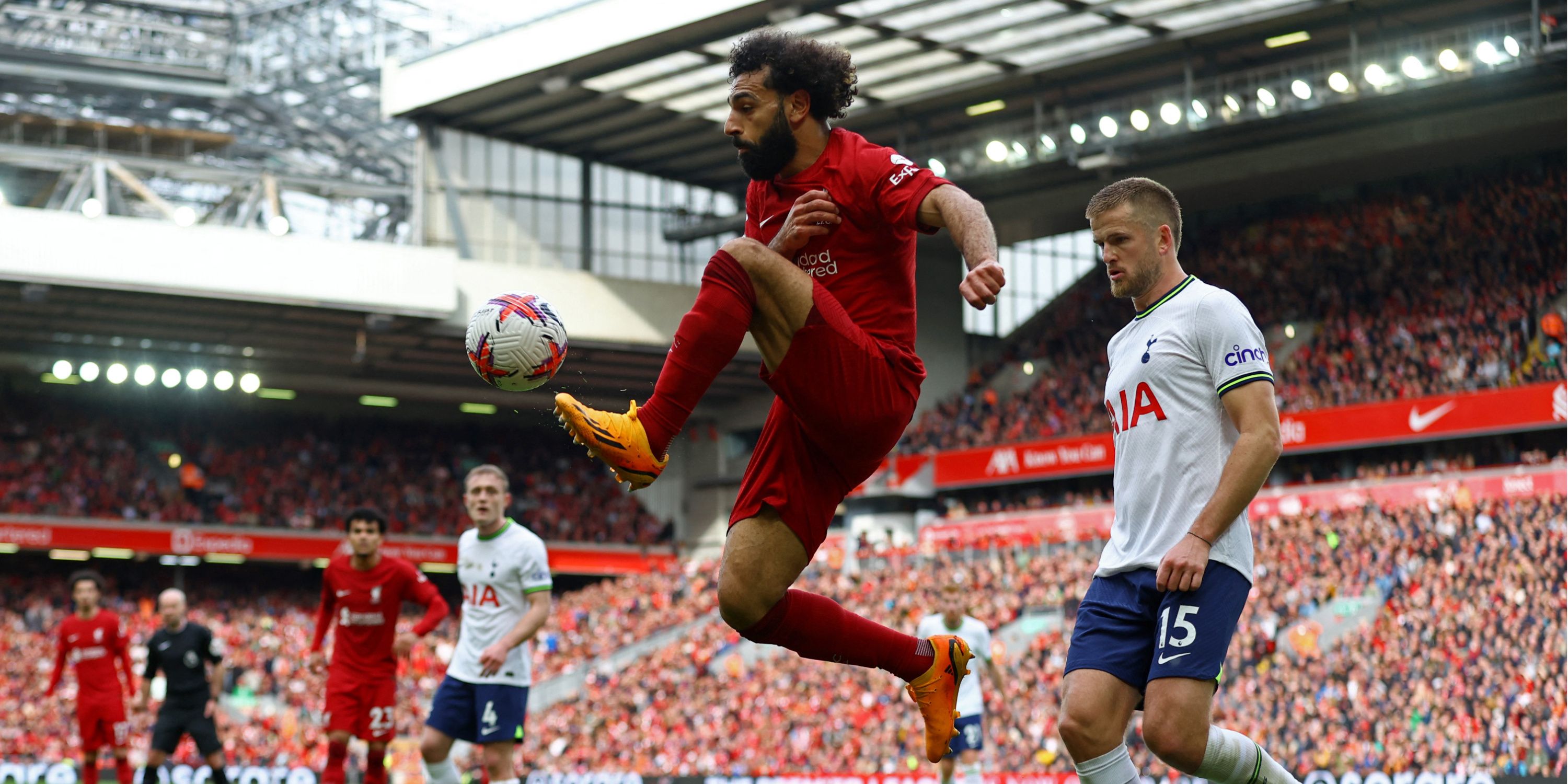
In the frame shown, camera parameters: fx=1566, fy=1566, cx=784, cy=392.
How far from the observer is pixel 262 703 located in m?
29.3

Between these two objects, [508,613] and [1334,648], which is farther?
[1334,648]

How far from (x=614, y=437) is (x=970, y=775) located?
8.90m

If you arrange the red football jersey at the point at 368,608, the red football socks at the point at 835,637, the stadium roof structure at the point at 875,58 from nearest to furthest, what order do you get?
the red football socks at the point at 835,637 → the red football jersey at the point at 368,608 → the stadium roof structure at the point at 875,58

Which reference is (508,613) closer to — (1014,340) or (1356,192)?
(1356,192)

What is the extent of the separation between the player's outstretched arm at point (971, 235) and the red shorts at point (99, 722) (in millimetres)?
12031

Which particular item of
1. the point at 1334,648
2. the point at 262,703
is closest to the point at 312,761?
the point at 262,703

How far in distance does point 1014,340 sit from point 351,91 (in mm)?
18523

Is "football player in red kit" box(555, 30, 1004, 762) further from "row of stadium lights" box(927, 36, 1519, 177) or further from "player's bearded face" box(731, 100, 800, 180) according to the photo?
"row of stadium lights" box(927, 36, 1519, 177)

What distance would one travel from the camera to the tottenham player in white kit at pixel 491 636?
9219mm

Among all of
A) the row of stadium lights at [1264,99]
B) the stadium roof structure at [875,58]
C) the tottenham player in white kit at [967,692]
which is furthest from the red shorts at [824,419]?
the row of stadium lights at [1264,99]

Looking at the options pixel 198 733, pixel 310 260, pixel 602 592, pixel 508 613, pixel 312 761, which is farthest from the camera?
pixel 602 592

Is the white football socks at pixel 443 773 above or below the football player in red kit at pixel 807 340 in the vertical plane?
below

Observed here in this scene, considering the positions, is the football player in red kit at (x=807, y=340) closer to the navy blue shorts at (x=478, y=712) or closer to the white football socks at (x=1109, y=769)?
the white football socks at (x=1109, y=769)

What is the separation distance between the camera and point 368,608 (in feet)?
35.3
